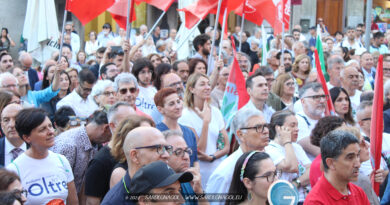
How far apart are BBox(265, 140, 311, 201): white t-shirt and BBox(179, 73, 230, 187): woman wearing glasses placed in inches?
34.9

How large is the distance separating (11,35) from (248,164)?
12.4 meters

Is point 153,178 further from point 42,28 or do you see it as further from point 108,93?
point 42,28

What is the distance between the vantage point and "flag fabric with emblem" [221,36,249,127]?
22.5 ft

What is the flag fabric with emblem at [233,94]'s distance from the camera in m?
6.85

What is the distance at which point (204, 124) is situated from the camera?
5773 mm

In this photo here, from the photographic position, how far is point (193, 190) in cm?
386

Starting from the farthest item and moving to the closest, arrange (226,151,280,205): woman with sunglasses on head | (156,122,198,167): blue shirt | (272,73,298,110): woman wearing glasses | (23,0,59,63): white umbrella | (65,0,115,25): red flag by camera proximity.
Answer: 1. (23,0,59,63): white umbrella
2. (65,0,115,25): red flag
3. (272,73,298,110): woman wearing glasses
4. (156,122,198,167): blue shirt
5. (226,151,280,205): woman with sunglasses on head

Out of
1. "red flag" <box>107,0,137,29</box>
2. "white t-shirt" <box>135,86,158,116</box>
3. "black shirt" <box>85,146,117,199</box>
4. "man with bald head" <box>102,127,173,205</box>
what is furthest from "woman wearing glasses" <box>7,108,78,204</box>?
"red flag" <box>107,0,137,29</box>

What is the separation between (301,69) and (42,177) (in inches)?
224

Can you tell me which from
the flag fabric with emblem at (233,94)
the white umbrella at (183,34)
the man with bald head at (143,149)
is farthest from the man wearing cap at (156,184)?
the white umbrella at (183,34)

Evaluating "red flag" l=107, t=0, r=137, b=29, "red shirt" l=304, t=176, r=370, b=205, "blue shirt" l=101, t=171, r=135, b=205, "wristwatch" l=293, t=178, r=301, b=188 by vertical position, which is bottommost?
"wristwatch" l=293, t=178, r=301, b=188

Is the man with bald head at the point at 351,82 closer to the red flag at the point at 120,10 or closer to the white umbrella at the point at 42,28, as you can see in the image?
the red flag at the point at 120,10

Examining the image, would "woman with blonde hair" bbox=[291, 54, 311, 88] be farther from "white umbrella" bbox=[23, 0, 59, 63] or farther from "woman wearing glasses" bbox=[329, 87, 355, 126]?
"white umbrella" bbox=[23, 0, 59, 63]

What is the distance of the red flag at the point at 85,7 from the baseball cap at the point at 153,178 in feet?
19.4
